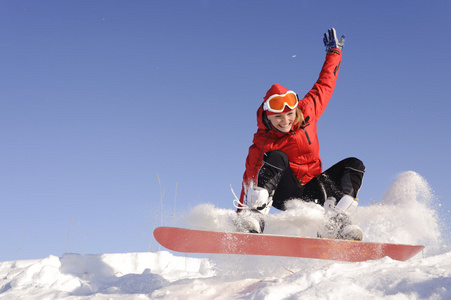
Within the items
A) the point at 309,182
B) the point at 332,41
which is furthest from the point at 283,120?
the point at 332,41

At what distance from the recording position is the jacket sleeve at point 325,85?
3.78 meters

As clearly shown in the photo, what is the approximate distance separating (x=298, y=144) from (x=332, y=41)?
134 centimetres

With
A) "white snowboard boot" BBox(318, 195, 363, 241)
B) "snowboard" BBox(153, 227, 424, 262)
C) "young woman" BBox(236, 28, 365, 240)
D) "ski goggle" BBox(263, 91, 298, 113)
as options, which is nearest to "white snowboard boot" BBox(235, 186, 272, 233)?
"young woman" BBox(236, 28, 365, 240)

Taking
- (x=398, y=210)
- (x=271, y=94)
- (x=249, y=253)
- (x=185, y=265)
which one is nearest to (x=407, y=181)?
(x=398, y=210)

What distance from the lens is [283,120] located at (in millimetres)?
3422

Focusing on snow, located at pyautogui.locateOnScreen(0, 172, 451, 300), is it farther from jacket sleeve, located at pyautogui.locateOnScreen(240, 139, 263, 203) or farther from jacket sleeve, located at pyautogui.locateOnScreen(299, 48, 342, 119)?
jacket sleeve, located at pyautogui.locateOnScreen(299, 48, 342, 119)

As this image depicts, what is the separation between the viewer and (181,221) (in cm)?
337

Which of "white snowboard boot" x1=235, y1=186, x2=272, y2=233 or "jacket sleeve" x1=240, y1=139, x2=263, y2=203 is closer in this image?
"white snowboard boot" x1=235, y1=186, x2=272, y2=233

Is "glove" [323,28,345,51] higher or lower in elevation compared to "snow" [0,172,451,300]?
higher

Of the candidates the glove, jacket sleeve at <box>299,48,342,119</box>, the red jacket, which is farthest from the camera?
the glove

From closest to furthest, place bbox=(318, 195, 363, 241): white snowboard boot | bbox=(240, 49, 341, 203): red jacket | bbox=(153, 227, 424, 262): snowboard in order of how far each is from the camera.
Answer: bbox=(153, 227, 424, 262): snowboard → bbox=(318, 195, 363, 241): white snowboard boot → bbox=(240, 49, 341, 203): red jacket

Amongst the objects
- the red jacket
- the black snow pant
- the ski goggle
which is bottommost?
the black snow pant

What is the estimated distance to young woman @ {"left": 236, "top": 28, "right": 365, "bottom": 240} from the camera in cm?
328

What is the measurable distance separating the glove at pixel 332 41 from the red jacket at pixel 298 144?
0.62 metres
